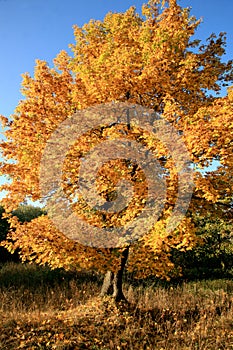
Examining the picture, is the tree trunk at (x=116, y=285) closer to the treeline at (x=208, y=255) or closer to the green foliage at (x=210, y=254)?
the treeline at (x=208, y=255)

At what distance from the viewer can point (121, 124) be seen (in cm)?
1010

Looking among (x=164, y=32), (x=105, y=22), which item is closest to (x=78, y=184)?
(x=164, y=32)

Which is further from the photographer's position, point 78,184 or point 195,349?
point 78,184

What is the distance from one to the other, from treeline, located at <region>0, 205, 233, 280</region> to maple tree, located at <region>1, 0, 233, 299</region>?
1240cm

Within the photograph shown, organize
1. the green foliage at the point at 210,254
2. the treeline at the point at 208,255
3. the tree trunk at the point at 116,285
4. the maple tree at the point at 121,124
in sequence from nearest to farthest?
the maple tree at the point at 121,124, the tree trunk at the point at 116,285, the treeline at the point at 208,255, the green foliage at the point at 210,254

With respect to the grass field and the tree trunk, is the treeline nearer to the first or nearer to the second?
the grass field

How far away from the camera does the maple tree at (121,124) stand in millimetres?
8625

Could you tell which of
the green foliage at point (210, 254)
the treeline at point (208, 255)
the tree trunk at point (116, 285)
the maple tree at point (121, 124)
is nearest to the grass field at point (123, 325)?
the tree trunk at point (116, 285)

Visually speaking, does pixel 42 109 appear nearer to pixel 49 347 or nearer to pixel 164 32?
pixel 164 32

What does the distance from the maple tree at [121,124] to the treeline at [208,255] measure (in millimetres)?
12404

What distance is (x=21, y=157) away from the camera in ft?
32.1

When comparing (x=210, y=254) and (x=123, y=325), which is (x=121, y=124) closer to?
(x=123, y=325)

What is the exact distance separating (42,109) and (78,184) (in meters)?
2.58

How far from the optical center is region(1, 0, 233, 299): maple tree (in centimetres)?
862
